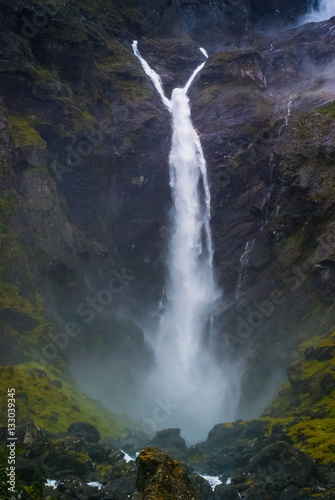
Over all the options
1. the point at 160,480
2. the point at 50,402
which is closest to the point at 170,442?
the point at 50,402

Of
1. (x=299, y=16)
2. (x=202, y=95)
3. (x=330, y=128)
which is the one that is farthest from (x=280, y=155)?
(x=299, y=16)

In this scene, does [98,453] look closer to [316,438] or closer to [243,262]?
[316,438]

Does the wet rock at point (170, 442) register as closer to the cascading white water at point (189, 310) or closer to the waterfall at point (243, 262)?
the cascading white water at point (189, 310)

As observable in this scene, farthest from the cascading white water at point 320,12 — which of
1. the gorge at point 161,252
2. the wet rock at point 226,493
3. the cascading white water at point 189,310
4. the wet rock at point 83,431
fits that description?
the wet rock at point 226,493

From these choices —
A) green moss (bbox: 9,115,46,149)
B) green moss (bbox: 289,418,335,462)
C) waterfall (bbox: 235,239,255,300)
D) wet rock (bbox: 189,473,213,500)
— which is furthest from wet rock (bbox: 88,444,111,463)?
green moss (bbox: 9,115,46,149)

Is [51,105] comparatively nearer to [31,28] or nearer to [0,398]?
[31,28]

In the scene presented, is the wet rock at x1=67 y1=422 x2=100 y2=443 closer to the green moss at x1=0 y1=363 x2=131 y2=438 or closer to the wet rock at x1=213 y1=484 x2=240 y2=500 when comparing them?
the green moss at x1=0 y1=363 x2=131 y2=438
